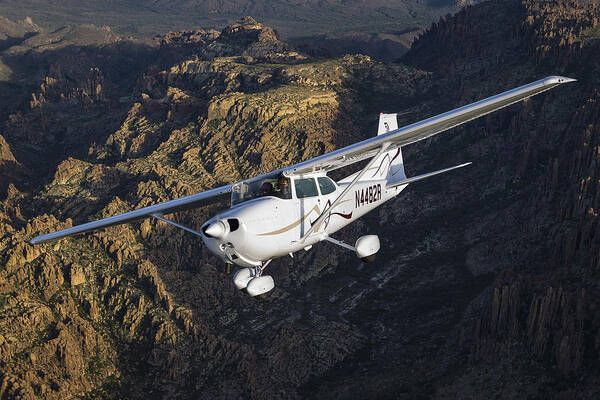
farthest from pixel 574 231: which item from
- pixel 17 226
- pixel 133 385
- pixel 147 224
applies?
pixel 17 226

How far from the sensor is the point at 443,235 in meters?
87.6

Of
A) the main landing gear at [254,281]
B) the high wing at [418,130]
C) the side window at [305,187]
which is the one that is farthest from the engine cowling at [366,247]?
the main landing gear at [254,281]

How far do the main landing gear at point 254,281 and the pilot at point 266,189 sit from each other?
3.75 meters

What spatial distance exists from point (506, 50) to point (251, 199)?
10474 centimetres

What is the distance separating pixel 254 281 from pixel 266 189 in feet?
16.8

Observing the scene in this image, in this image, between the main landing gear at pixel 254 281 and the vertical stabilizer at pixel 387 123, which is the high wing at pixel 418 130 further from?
the vertical stabilizer at pixel 387 123

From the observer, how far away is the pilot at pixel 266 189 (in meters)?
36.9

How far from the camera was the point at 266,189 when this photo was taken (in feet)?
121

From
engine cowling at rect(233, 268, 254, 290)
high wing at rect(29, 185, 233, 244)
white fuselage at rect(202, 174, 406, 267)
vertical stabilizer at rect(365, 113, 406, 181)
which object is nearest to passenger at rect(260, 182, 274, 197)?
white fuselage at rect(202, 174, 406, 267)

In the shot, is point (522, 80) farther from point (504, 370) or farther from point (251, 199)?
point (251, 199)

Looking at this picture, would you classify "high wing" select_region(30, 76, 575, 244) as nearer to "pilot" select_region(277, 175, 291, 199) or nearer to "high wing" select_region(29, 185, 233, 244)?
"pilot" select_region(277, 175, 291, 199)

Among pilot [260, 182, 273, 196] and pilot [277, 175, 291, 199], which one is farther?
pilot [260, 182, 273, 196]

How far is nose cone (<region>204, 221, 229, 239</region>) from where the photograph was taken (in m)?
32.3

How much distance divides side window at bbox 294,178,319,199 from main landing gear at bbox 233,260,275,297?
4.26m
